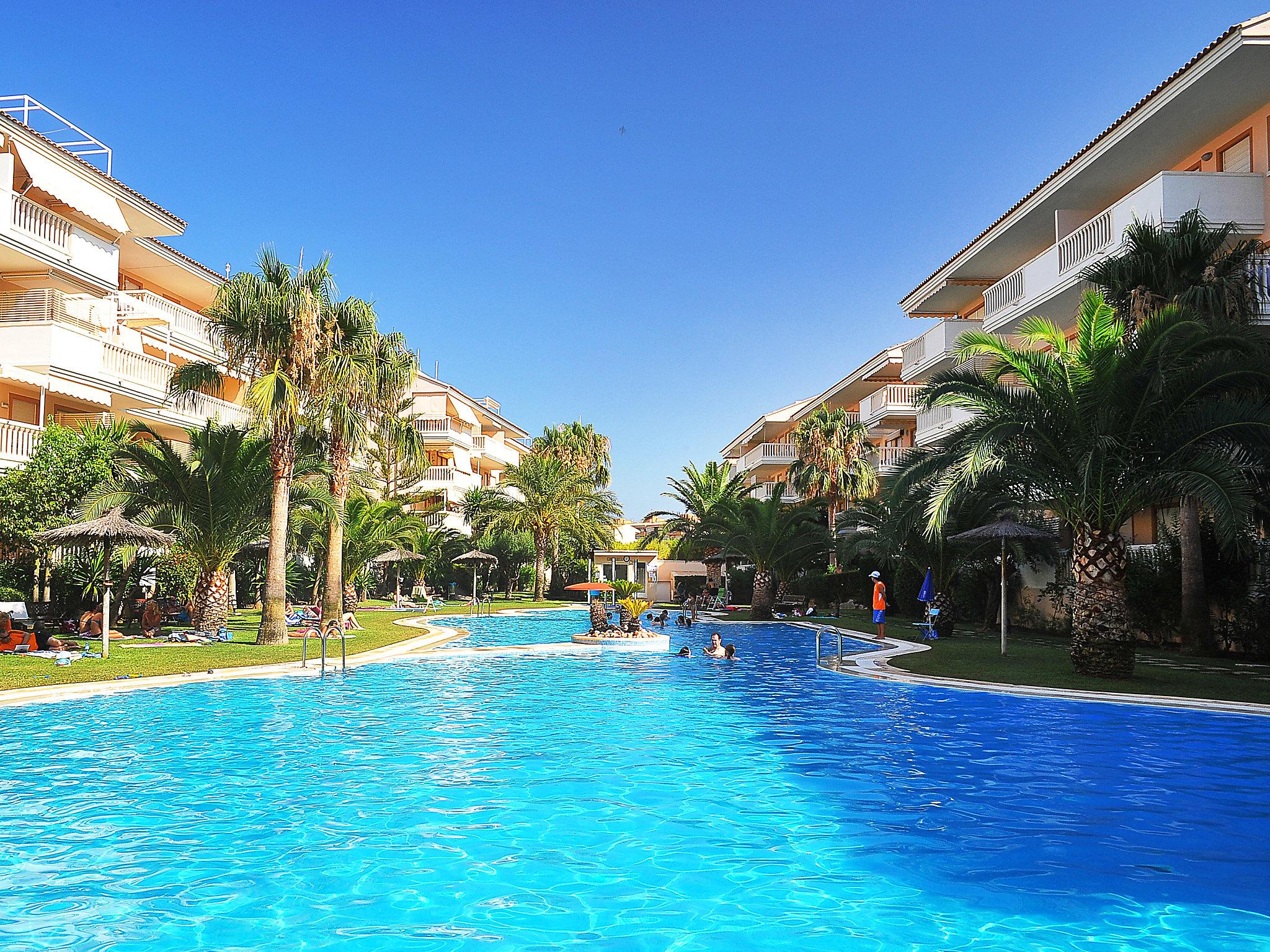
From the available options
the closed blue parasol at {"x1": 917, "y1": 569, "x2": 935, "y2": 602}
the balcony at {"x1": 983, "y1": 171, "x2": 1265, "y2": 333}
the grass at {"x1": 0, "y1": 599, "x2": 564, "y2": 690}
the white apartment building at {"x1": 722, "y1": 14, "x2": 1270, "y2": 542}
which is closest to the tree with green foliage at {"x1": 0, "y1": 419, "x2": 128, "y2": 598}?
the grass at {"x1": 0, "y1": 599, "x2": 564, "y2": 690}

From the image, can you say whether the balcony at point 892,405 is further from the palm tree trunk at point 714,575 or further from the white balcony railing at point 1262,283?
the white balcony railing at point 1262,283

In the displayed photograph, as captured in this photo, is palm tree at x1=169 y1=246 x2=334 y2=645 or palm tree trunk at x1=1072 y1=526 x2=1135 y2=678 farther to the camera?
palm tree at x1=169 y1=246 x2=334 y2=645

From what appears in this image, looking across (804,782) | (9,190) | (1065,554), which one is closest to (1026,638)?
(1065,554)

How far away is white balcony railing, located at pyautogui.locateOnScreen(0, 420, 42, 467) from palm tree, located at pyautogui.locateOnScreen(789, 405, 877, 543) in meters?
31.1

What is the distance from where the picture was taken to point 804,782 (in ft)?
34.0

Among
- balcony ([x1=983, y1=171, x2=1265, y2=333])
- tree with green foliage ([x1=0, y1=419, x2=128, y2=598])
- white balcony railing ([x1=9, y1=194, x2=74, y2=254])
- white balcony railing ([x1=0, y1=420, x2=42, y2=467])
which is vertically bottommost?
A: tree with green foliage ([x1=0, y1=419, x2=128, y2=598])

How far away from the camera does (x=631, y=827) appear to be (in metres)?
8.65

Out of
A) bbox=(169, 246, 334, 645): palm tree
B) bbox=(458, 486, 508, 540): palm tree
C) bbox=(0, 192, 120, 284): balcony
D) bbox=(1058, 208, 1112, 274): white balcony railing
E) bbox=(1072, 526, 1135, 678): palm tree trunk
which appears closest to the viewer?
bbox=(1072, 526, 1135, 678): palm tree trunk

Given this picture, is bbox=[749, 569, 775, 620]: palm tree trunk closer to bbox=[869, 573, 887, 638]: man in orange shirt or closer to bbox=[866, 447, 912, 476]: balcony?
bbox=[866, 447, 912, 476]: balcony

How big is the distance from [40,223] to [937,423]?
29975 mm

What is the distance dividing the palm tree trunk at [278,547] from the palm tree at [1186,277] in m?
19.4

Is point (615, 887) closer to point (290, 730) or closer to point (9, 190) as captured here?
point (290, 730)

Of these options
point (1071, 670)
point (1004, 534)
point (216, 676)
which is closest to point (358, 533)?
point (216, 676)

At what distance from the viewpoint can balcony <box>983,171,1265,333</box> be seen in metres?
21.1
